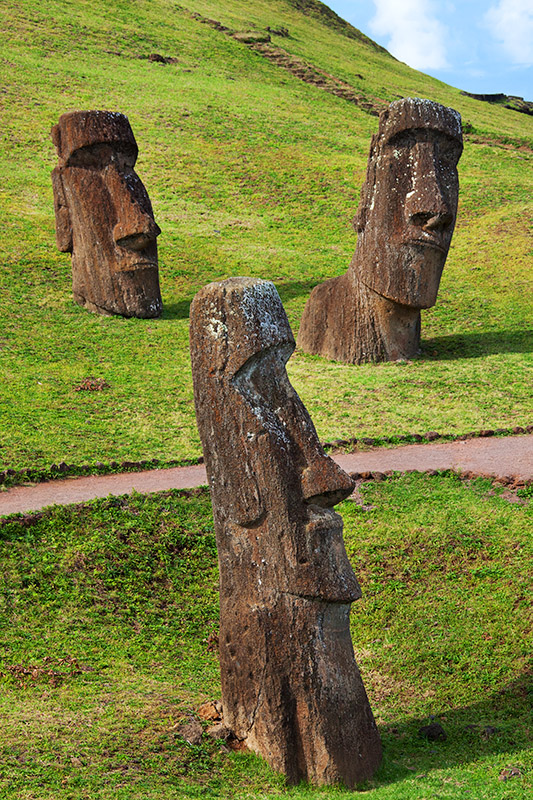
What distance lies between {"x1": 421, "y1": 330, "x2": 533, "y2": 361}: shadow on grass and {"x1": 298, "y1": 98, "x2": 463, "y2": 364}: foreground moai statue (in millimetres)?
676

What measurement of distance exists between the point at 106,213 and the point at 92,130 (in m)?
1.62

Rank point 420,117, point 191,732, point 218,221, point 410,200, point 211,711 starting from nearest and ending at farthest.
→ point 191,732, point 211,711, point 420,117, point 410,200, point 218,221

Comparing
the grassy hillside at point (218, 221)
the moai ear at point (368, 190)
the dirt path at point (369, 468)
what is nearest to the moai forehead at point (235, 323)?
the dirt path at point (369, 468)

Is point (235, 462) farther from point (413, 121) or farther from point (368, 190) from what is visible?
point (368, 190)

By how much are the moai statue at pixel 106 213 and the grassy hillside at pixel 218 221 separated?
703mm

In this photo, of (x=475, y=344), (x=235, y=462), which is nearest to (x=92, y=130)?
(x=475, y=344)

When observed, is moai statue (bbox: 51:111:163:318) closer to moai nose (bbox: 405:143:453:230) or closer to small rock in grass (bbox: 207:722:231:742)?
moai nose (bbox: 405:143:453:230)

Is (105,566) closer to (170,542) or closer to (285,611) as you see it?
(170,542)

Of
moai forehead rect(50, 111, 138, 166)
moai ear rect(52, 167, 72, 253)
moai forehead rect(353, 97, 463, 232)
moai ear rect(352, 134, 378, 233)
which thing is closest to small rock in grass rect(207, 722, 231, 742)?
moai forehead rect(353, 97, 463, 232)

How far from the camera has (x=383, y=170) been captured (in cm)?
1672

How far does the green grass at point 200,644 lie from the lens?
6.60 metres

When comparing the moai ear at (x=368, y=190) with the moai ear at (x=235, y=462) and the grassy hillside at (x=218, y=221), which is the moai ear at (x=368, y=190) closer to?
the grassy hillside at (x=218, y=221)

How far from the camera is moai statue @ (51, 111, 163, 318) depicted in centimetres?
1903

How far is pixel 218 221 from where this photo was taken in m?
27.9
